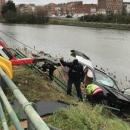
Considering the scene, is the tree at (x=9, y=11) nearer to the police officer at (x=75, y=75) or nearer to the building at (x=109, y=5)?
the building at (x=109, y=5)

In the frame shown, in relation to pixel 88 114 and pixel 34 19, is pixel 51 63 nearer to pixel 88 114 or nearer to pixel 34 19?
pixel 88 114

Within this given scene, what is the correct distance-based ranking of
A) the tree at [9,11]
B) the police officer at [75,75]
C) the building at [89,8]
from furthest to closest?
1. the building at [89,8]
2. the tree at [9,11]
3. the police officer at [75,75]

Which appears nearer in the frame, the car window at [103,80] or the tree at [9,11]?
the car window at [103,80]

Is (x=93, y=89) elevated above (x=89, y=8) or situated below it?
above

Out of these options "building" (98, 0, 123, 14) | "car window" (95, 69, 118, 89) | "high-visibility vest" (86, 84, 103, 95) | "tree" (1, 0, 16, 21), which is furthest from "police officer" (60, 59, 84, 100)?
"building" (98, 0, 123, 14)

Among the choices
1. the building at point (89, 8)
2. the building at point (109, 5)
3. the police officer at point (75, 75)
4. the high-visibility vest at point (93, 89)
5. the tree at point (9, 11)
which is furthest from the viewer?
the building at point (89, 8)

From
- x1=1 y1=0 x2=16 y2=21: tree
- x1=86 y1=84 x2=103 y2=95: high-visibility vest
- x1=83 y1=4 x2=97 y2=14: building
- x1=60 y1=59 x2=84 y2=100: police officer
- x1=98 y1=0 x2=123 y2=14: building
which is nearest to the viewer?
x1=86 y1=84 x2=103 y2=95: high-visibility vest

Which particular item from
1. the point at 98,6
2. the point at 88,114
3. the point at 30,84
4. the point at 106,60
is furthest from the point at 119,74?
the point at 98,6

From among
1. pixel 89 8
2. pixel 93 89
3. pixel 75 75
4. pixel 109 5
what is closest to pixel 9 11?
pixel 109 5

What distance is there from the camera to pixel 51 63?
1276cm

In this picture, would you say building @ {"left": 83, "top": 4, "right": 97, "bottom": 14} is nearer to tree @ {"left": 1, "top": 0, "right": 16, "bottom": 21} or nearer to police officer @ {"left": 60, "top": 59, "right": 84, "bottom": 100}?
tree @ {"left": 1, "top": 0, "right": 16, "bottom": 21}

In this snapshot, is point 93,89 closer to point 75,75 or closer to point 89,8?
point 75,75

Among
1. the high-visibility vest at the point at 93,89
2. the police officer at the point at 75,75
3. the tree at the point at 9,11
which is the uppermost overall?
the police officer at the point at 75,75

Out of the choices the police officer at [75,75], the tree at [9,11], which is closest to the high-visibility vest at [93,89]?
the police officer at [75,75]
